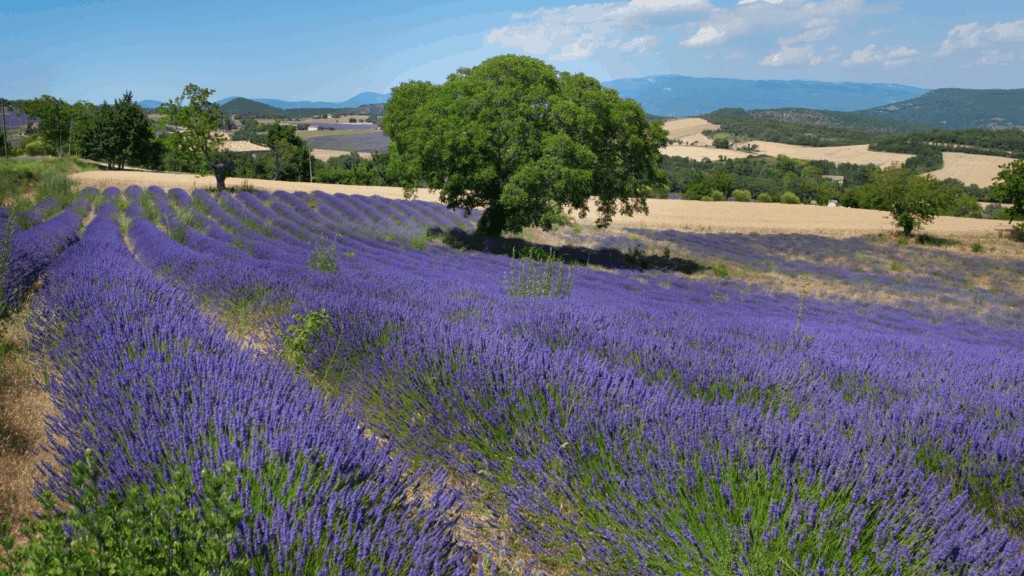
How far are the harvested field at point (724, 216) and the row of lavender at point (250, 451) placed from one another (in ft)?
79.8

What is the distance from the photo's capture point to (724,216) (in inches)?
1403

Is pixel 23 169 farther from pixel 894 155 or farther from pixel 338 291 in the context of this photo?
pixel 894 155

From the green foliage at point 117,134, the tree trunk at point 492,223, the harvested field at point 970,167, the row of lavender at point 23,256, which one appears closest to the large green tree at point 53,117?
the green foliage at point 117,134

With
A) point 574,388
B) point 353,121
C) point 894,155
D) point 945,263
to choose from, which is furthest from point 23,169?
point 353,121

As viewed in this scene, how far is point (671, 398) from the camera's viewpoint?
2.62m

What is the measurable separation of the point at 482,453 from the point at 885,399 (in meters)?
2.35

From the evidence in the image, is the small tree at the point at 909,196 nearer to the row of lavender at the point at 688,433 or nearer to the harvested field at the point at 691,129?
the row of lavender at the point at 688,433

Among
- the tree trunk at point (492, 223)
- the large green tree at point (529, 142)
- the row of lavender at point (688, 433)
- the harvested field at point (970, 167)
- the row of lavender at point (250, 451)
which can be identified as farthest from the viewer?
the harvested field at point (970, 167)

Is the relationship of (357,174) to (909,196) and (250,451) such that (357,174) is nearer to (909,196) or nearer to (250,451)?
(909,196)

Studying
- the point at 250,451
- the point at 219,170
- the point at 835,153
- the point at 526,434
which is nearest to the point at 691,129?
the point at 835,153

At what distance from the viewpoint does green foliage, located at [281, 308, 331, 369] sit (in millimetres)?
3799

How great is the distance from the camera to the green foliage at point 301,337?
3.80 metres

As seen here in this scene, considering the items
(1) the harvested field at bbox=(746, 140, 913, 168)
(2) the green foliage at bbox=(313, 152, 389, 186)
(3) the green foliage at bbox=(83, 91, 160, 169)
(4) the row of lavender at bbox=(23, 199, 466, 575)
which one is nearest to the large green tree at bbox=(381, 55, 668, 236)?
(4) the row of lavender at bbox=(23, 199, 466, 575)

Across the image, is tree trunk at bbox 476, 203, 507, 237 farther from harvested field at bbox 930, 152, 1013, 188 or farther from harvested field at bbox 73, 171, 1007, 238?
harvested field at bbox 930, 152, 1013, 188
